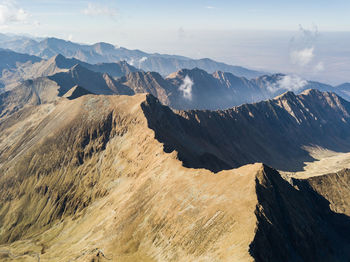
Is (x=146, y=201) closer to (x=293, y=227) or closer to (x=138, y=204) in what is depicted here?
(x=138, y=204)

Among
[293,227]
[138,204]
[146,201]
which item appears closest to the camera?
[293,227]

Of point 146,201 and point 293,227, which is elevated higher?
point 293,227

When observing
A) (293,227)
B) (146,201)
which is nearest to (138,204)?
(146,201)

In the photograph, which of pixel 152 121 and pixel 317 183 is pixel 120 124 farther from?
pixel 317 183

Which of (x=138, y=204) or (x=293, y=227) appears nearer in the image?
(x=293, y=227)

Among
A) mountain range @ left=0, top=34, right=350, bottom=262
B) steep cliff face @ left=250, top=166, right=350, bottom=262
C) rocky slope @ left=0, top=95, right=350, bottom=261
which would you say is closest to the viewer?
steep cliff face @ left=250, top=166, right=350, bottom=262

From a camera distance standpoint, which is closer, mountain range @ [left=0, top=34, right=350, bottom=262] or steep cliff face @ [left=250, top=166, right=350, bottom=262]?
steep cliff face @ [left=250, top=166, right=350, bottom=262]

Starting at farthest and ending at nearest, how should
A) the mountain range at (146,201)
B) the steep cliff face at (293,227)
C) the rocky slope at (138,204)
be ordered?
the mountain range at (146,201)
the rocky slope at (138,204)
the steep cliff face at (293,227)

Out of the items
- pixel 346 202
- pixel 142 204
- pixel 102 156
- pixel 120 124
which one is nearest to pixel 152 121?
pixel 120 124
